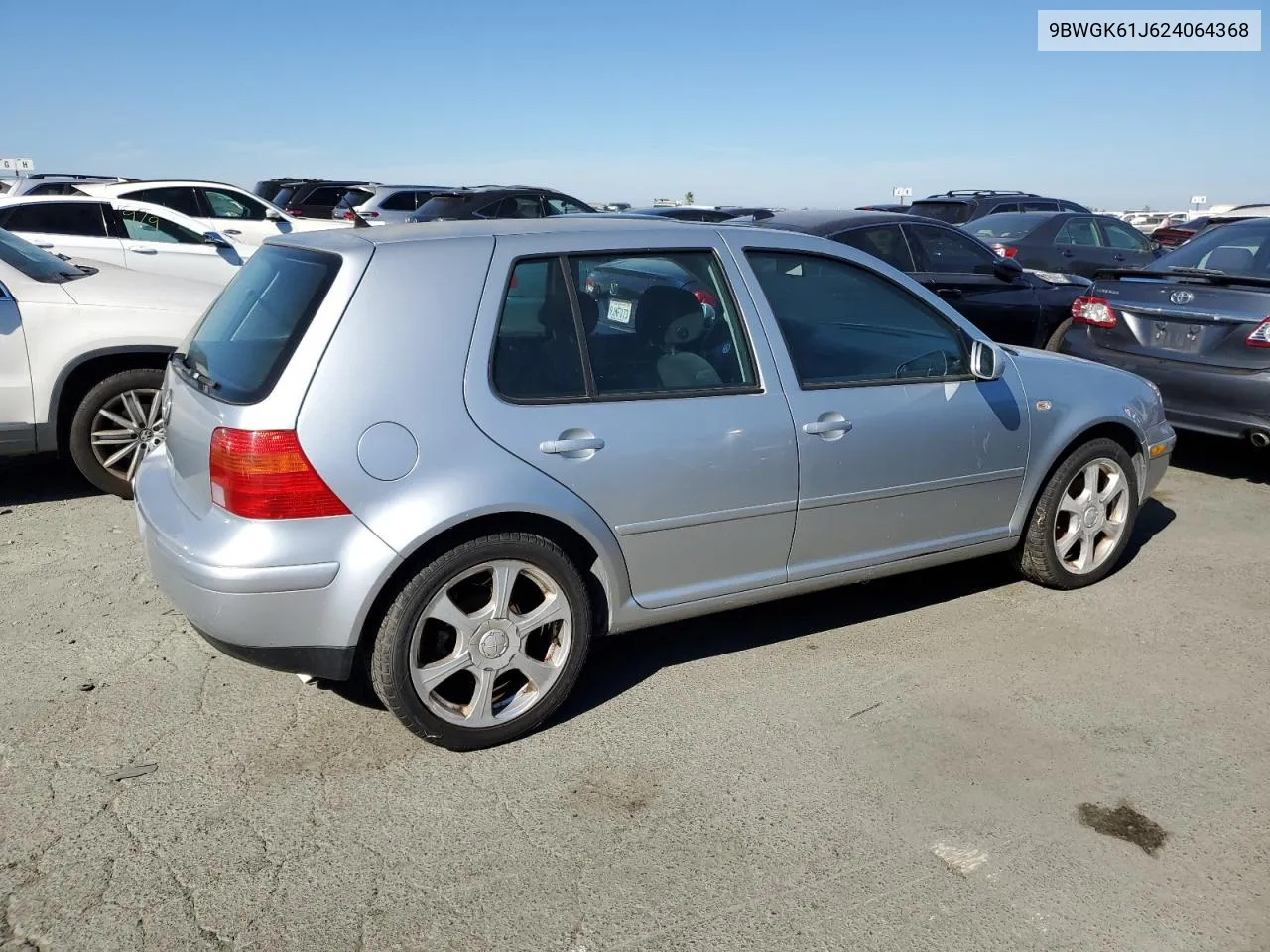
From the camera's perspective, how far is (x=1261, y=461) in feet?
24.6

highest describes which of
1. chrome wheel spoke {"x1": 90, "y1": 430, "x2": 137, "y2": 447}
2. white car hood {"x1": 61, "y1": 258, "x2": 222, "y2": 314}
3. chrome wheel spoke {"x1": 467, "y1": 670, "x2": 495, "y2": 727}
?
white car hood {"x1": 61, "y1": 258, "x2": 222, "y2": 314}

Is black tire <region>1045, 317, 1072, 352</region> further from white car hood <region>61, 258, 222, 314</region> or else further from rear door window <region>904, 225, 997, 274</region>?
white car hood <region>61, 258, 222, 314</region>

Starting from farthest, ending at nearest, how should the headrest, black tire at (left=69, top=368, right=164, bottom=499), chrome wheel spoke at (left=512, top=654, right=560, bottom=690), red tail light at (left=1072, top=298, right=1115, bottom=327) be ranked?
red tail light at (left=1072, top=298, right=1115, bottom=327)
black tire at (left=69, top=368, right=164, bottom=499)
the headrest
chrome wheel spoke at (left=512, top=654, right=560, bottom=690)

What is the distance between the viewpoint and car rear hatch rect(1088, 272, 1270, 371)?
246 inches

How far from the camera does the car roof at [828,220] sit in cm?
764

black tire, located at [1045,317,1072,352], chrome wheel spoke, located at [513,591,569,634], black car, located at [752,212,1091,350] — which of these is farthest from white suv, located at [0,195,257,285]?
chrome wheel spoke, located at [513,591,569,634]

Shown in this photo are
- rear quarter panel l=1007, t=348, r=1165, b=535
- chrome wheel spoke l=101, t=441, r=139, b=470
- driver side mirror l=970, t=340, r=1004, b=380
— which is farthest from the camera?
chrome wheel spoke l=101, t=441, r=139, b=470

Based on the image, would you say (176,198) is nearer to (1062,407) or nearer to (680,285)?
(680,285)

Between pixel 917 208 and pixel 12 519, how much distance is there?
14.2 meters

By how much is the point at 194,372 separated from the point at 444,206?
1332 centimetres

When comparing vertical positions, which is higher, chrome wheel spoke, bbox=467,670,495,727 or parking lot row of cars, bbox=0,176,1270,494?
parking lot row of cars, bbox=0,176,1270,494

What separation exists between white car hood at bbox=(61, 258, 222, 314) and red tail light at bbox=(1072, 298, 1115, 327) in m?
5.46

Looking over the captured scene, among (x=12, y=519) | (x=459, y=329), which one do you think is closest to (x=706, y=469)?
(x=459, y=329)

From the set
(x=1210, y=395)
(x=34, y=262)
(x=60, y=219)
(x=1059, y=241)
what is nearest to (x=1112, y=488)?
(x=1210, y=395)
